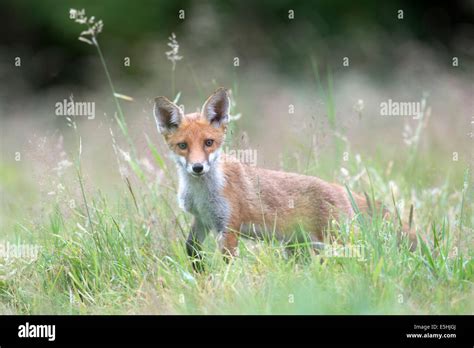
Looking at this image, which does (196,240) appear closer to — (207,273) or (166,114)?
→ (207,273)

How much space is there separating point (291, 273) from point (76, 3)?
12.3 m

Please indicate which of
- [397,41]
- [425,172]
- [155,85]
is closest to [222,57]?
[155,85]

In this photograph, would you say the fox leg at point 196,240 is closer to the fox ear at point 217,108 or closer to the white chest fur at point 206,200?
the white chest fur at point 206,200

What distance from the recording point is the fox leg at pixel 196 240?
20.4ft

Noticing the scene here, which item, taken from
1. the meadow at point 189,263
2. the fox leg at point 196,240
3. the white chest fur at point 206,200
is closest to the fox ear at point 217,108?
the meadow at point 189,263

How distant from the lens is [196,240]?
21.4ft

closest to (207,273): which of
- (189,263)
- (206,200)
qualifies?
(189,263)

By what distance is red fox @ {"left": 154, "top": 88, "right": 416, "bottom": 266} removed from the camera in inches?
249

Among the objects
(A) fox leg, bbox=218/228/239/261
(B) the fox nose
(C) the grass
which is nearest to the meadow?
(C) the grass

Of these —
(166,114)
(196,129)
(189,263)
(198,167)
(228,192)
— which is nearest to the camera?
(189,263)

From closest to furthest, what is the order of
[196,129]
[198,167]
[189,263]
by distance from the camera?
[189,263] → [198,167] → [196,129]

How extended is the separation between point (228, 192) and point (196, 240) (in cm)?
49
